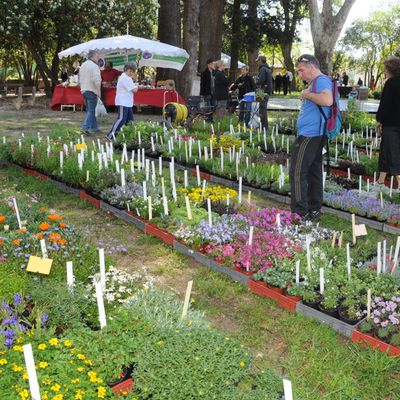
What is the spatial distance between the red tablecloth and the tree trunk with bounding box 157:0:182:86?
1778mm

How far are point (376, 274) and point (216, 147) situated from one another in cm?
546

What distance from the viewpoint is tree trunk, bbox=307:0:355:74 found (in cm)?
1410

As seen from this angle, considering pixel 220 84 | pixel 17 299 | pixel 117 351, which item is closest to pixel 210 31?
pixel 220 84

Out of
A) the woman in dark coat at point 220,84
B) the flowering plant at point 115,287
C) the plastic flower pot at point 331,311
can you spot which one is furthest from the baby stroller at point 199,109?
the plastic flower pot at point 331,311

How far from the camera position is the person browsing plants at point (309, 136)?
520 centimetres

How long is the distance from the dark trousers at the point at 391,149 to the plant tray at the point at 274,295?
396 centimetres

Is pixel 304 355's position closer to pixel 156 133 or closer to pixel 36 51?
pixel 156 133

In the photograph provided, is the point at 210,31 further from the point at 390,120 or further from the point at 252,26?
the point at 252,26

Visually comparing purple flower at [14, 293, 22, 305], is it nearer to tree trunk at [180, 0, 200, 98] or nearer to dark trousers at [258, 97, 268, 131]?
dark trousers at [258, 97, 268, 131]

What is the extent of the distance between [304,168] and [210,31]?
1382 centimetres

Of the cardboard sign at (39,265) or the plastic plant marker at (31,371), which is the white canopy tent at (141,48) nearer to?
the cardboard sign at (39,265)

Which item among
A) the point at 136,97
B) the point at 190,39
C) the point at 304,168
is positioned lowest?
the point at 304,168

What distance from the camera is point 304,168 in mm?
5547

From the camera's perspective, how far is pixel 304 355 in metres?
3.40
